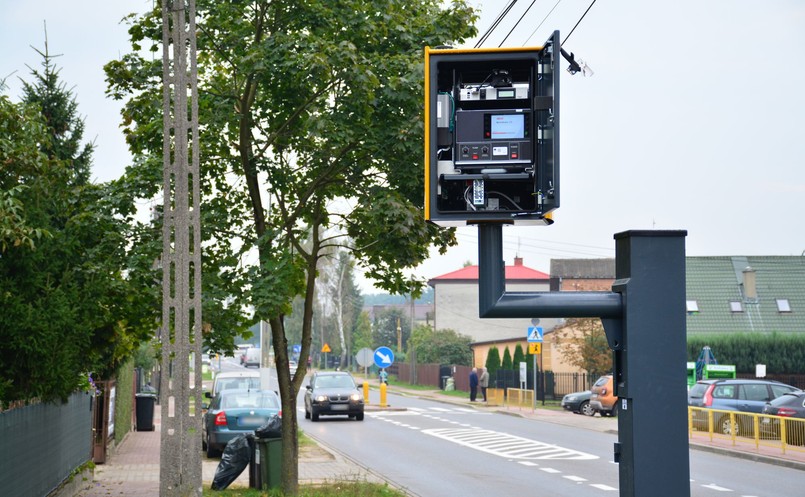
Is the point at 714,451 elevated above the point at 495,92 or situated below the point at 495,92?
below

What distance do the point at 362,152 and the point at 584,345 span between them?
3246cm

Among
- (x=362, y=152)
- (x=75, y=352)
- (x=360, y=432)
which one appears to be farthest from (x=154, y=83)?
(x=360, y=432)

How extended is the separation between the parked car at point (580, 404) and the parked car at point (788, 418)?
13.8 m

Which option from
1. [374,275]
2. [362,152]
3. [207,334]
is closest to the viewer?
[207,334]

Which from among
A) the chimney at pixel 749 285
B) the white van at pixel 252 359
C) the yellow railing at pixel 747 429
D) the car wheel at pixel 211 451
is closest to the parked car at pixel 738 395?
the yellow railing at pixel 747 429

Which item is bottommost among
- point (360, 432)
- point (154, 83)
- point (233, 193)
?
point (360, 432)

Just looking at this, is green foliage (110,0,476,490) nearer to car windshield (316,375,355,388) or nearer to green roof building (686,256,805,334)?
car windshield (316,375,355,388)

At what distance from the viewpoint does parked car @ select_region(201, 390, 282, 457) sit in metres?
22.6

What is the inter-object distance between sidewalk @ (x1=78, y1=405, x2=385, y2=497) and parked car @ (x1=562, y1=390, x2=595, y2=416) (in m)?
18.0

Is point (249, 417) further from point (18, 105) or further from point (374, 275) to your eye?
point (18, 105)

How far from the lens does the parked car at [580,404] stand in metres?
40.0

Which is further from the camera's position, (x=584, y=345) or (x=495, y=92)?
Result: (x=584, y=345)

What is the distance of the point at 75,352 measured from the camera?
39.7 ft

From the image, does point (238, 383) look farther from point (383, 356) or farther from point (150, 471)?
point (383, 356)
